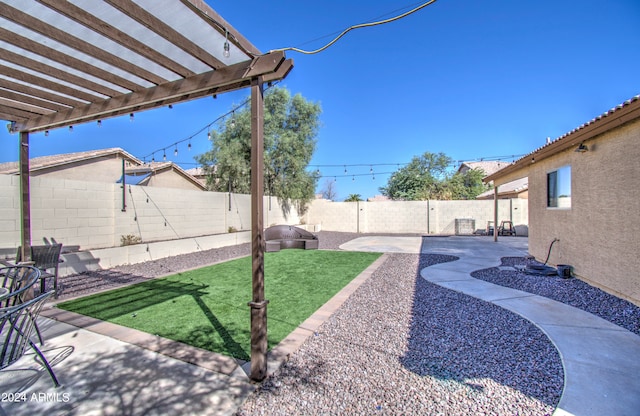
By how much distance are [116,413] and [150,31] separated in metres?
2.93

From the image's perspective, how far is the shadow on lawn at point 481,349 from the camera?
96.7 inches

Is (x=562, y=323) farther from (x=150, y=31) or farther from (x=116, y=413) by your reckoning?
(x=150, y=31)

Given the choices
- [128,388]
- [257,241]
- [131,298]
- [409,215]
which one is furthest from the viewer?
[409,215]

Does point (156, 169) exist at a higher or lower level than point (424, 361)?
higher

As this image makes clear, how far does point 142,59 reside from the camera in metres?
2.87

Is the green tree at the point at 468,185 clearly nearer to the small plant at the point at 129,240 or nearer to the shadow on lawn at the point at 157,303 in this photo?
the small plant at the point at 129,240

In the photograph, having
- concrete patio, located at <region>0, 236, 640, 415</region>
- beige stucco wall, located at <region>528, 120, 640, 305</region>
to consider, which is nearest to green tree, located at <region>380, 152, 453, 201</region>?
beige stucco wall, located at <region>528, 120, 640, 305</region>

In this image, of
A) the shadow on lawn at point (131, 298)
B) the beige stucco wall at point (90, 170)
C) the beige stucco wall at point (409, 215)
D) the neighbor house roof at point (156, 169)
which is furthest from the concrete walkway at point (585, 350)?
the beige stucco wall at point (90, 170)

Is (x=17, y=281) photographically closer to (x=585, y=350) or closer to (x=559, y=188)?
(x=585, y=350)

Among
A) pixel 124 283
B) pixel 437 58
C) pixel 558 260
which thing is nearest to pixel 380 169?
pixel 437 58

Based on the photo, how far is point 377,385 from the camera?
238 centimetres

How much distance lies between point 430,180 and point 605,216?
89.7 feet

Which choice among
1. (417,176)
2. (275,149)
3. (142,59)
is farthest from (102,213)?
(417,176)

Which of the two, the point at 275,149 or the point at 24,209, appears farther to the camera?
the point at 275,149
